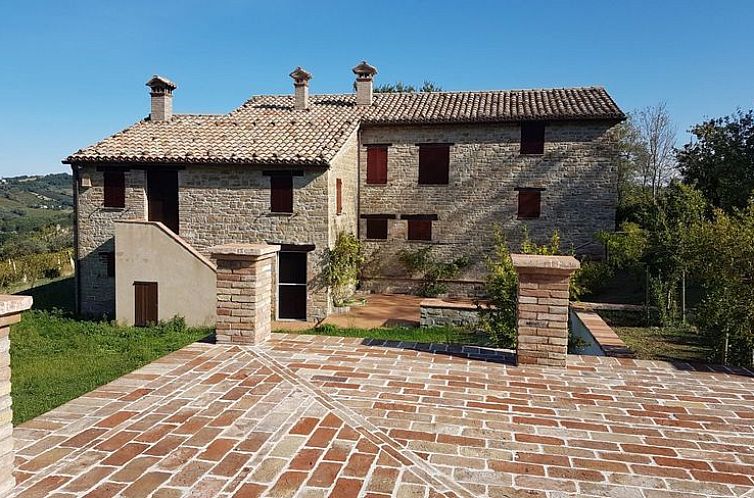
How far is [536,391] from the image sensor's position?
4.85 meters

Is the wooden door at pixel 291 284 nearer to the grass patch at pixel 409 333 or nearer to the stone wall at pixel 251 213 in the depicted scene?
the stone wall at pixel 251 213

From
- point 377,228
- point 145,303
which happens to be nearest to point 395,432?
point 145,303

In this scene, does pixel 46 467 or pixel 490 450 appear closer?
pixel 46 467

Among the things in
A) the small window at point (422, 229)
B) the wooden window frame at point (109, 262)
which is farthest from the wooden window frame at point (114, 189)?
the small window at point (422, 229)

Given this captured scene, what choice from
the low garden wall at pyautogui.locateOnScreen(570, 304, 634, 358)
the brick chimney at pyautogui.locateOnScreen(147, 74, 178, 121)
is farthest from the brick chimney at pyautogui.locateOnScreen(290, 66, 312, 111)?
the low garden wall at pyautogui.locateOnScreen(570, 304, 634, 358)

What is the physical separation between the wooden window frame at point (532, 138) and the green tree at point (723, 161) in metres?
6.81

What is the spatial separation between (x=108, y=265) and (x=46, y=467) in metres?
13.8

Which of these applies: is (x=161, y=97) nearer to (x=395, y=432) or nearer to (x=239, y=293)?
(x=239, y=293)

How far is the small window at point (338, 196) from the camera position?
15578 mm

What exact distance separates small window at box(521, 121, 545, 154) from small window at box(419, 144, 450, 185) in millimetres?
2488

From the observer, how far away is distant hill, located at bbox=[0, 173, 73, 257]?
3406 centimetres

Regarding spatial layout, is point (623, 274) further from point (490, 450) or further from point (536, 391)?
point (490, 450)

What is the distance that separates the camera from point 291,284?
49.1 ft

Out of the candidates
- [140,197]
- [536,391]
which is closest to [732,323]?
[536,391]
